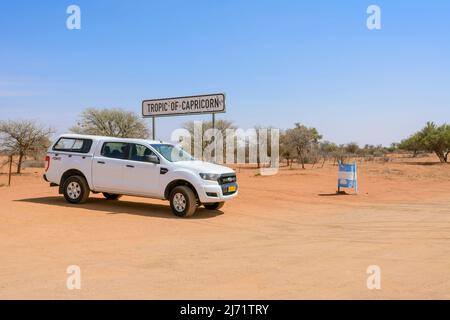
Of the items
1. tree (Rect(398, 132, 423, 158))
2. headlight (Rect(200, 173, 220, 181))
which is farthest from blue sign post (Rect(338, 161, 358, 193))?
tree (Rect(398, 132, 423, 158))

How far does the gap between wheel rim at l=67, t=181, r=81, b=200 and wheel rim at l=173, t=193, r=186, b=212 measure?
3208 mm

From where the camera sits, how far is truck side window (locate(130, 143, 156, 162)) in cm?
1175

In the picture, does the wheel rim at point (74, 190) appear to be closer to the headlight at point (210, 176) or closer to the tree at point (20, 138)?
the headlight at point (210, 176)

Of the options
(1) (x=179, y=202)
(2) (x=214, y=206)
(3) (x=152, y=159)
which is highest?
(3) (x=152, y=159)

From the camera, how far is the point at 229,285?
5.20 meters

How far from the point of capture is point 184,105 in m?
16.7

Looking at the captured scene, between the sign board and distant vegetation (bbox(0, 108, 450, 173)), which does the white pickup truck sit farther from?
distant vegetation (bbox(0, 108, 450, 173))

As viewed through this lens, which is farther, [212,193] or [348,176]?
[348,176]

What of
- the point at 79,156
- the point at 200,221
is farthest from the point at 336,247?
the point at 79,156

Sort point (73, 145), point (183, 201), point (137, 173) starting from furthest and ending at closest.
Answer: point (73, 145)
point (137, 173)
point (183, 201)

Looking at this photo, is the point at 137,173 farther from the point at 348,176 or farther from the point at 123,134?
the point at 123,134

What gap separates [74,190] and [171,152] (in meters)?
3.04
